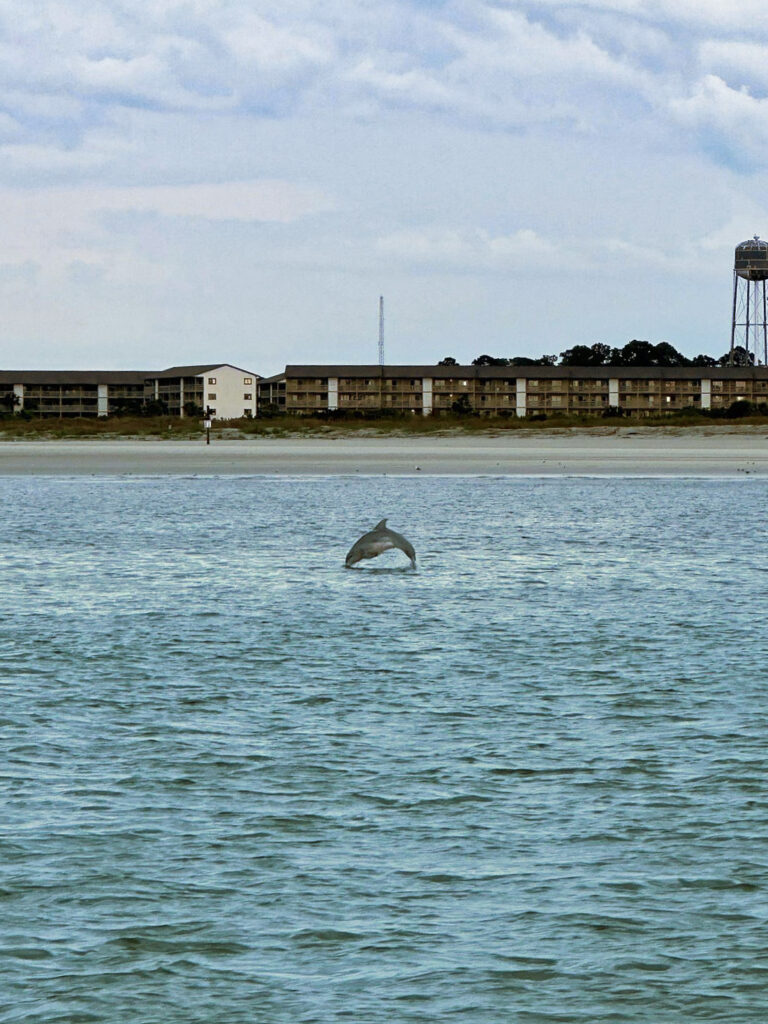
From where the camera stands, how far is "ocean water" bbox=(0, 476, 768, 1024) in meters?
5.65

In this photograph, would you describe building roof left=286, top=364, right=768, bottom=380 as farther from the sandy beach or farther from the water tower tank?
the sandy beach

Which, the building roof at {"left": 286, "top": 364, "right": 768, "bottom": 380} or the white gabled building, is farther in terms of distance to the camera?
the white gabled building

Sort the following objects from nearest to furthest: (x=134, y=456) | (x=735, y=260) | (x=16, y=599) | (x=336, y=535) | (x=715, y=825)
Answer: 1. (x=715, y=825)
2. (x=16, y=599)
3. (x=336, y=535)
4. (x=134, y=456)
5. (x=735, y=260)

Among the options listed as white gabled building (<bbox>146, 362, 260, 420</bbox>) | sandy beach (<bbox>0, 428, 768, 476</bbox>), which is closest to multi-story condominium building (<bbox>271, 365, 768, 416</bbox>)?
white gabled building (<bbox>146, 362, 260, 420</bbox>)

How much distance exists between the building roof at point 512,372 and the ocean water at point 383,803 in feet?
546

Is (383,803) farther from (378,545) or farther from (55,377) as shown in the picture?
(55,377)

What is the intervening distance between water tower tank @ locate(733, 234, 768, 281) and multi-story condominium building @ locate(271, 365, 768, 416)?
4046cm

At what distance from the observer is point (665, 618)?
15.6 meters

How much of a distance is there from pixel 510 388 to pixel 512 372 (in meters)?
2.14

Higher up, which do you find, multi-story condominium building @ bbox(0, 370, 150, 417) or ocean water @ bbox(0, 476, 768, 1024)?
multi-story condominium building @ bbox(0, 370, 150, 417)

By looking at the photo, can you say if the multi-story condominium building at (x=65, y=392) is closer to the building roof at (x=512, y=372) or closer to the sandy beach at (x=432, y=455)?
the building roof at (x=512, y=372)

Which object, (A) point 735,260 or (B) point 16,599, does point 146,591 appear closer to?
(B) point 16,599

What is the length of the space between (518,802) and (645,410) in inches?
7136

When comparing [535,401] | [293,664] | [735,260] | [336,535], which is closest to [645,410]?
[535,401]
